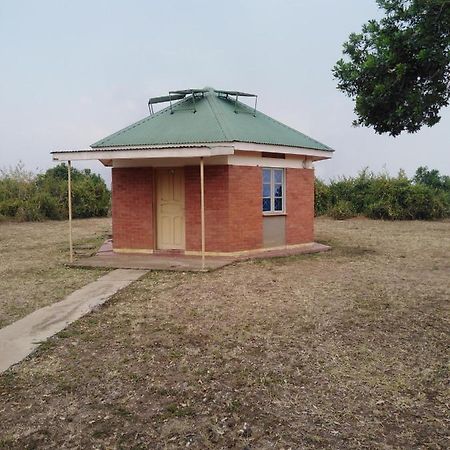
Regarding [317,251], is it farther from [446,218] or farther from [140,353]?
[446,218]

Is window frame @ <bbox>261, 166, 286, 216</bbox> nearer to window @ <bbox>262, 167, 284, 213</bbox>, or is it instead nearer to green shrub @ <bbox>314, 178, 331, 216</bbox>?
window @ <bbox>262, 167, 284, 213</bbox>

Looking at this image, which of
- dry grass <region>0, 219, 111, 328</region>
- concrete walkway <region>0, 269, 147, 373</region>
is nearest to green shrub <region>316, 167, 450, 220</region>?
dry grass <region>0, 219, 111, 328</region>

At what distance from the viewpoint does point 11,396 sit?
12.7ft

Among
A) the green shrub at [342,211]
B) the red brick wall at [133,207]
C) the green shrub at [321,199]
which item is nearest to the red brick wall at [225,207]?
the red brick wall at [133,207]

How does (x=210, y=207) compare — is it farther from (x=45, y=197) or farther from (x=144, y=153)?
(x=45, y=197)

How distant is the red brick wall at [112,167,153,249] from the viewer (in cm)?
1155

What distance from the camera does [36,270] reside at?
390 inches

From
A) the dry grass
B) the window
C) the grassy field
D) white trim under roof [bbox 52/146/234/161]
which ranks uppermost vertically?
white trim under roof [bbox 52/146/234/161]

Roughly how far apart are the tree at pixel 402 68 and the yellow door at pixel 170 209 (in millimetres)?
5326

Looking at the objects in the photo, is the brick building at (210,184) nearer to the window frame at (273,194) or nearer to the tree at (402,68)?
the window frame at (273,194)

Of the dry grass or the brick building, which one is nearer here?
the dry grass

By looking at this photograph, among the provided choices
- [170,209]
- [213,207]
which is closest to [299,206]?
[213,207]

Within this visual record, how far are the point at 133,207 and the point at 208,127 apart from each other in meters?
2.87

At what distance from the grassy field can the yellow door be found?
3.74 metres
